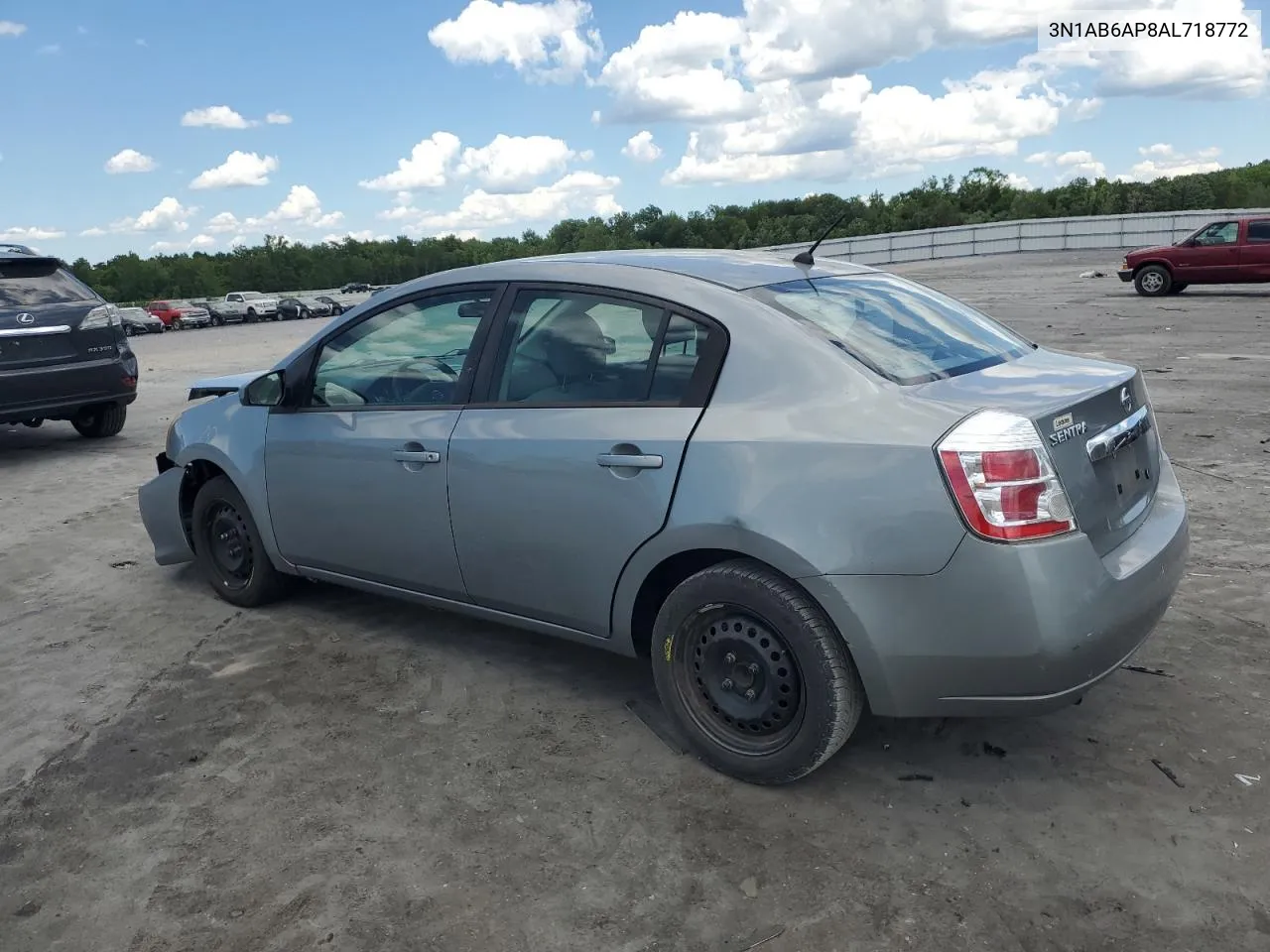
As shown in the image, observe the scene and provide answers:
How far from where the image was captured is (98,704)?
13.5 ft

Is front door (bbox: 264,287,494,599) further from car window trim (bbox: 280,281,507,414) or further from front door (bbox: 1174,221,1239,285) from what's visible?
front door (bbox: 1174,221,1239,285)

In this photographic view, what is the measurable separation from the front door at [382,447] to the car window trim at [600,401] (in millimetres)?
77

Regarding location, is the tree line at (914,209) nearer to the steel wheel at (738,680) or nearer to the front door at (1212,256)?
the front door at (1212,256)

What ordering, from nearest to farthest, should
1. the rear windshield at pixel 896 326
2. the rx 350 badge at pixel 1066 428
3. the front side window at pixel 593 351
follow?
the rx 350 badge at pixel 1066 428
the rear windshield at pixel 896 326
the front side window at pixel 593 351

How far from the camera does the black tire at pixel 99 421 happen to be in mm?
10352

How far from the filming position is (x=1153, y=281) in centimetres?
2217

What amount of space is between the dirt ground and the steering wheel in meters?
1.08

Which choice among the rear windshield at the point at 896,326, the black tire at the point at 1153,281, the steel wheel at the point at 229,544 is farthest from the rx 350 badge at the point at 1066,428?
the black tire at the point at 1153,281

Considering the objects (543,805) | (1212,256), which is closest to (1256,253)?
(1212,256)

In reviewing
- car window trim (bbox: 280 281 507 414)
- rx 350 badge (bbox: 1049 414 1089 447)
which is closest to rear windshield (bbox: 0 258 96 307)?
car window trim (bbox: 280 281 507 414)

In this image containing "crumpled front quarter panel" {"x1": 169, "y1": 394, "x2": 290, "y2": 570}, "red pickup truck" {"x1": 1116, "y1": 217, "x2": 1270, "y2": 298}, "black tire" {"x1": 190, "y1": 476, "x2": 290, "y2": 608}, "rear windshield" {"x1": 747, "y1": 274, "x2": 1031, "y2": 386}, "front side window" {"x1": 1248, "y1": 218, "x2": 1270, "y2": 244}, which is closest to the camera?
"rear windshield" {"x1": 747, "y1": 274, "x2": 1031, "y2": 386}

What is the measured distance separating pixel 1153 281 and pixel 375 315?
21.5 metres

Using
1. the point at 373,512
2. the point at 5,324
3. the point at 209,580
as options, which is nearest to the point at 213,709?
the point at 373,512

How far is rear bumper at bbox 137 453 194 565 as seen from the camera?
5.27 m
